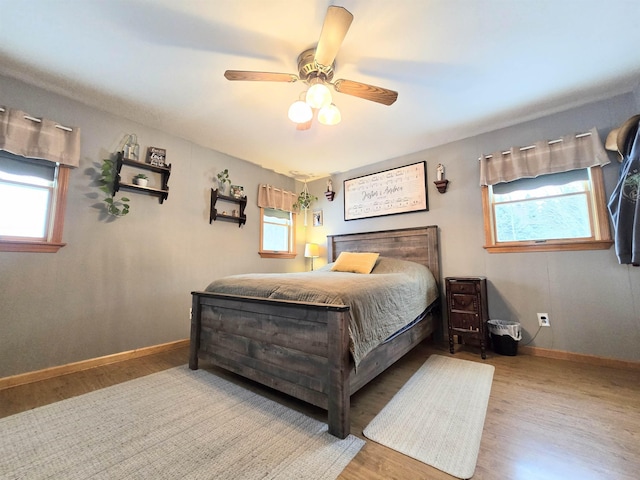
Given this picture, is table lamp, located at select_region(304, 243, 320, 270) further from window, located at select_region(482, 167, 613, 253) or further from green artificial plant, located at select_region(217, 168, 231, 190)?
window, located at select_region(482, 167, 613, 253)

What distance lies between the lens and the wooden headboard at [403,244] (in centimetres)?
322

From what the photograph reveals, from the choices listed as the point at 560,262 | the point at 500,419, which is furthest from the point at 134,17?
the point at 560,262

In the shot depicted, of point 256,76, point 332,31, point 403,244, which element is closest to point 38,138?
point 256,76

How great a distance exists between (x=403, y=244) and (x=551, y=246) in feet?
4.92

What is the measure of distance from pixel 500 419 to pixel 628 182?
2155 mm

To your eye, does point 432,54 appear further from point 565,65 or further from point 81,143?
point 81,143

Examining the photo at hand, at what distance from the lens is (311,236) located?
4.62 m

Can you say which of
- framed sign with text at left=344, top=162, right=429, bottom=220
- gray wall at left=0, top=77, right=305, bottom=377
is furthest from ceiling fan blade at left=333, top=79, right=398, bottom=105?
gray wall at left=0, top=77, right=305, bottom=377

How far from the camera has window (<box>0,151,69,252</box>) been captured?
6.74 feet

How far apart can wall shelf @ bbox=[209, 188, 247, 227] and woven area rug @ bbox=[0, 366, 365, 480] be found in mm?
2142

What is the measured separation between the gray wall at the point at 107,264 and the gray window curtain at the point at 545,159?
3417 mm

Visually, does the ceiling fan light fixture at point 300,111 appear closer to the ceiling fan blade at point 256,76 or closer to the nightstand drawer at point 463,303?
the ceiling fan blade at point 256,76

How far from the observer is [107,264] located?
251 cm

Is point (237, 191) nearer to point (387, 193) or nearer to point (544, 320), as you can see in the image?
point (387, 193)
